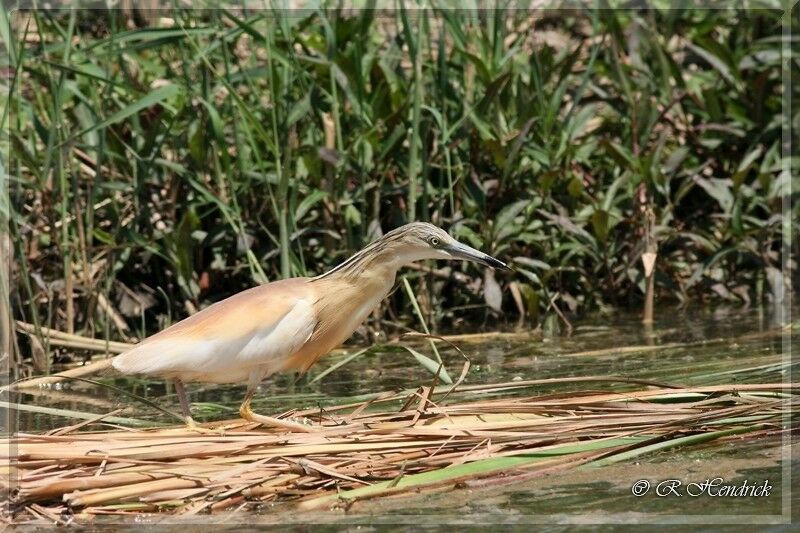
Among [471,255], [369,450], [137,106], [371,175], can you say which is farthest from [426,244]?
[371,175]

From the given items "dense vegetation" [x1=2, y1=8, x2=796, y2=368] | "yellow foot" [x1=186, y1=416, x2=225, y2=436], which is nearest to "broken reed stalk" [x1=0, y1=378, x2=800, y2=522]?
"yellow foot" [x1=186, y1=416, x2=225, y2=436]

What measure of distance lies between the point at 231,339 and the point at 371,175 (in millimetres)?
2876

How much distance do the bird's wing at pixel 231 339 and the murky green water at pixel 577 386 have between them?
0.38 meters

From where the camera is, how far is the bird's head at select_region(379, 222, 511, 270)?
5336 millimetres

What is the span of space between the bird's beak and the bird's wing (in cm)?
63

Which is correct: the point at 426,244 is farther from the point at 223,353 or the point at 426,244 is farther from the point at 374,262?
the point at 223,353

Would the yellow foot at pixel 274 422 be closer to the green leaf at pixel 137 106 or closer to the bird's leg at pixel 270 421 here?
the bird's leg at pixel 270 421

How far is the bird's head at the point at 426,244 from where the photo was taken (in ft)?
17.5

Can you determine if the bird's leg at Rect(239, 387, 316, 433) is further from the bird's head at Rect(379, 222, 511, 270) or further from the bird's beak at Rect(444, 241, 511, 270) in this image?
the bird's beak at Rect(444, 241, 511, 270)

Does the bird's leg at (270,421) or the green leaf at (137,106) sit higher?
the green leaf at (137,106)

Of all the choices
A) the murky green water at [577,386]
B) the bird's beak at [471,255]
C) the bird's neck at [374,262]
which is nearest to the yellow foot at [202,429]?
the murky green water at [577,386]

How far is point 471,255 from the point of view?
5312 mm

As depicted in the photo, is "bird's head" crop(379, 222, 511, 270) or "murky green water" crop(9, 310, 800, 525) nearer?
"murky green water" crop(9, 310, 800, 525)

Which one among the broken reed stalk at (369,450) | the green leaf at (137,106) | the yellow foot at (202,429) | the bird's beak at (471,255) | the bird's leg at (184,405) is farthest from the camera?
the green leaf at (137,106)
